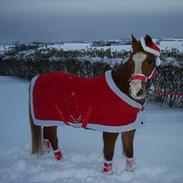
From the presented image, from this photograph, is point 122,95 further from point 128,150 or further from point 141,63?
point 128,150

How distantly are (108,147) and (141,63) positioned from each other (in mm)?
1210

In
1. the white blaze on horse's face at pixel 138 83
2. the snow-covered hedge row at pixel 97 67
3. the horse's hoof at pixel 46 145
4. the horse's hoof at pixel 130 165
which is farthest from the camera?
the snow-covered hedge row at pixel 97 67

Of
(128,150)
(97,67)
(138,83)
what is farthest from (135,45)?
(97,67)

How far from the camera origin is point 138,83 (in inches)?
136

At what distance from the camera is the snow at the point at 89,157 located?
4.09 meters

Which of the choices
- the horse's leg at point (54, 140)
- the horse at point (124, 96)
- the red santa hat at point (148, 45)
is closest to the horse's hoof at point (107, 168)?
the horse at point (124, 96)

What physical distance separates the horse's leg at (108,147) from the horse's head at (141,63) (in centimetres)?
72

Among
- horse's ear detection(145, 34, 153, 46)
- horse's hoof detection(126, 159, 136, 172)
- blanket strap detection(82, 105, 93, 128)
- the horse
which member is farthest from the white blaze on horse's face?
horse's hoof detection(126, 159, 136, 172)

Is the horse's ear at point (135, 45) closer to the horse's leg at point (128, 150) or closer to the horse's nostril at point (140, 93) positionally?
the horse's nostril at point (140, 93)

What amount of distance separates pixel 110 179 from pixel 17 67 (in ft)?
35.8

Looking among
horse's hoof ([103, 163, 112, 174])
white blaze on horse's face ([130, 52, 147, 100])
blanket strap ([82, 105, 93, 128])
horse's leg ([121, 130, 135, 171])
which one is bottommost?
horse's hoof ([103, 163, 112, 174])

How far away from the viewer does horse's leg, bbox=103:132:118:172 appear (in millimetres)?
3979

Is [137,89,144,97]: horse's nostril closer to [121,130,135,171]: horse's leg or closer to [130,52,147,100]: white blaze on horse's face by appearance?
[130,52,147,100]: white blaze on horse's face

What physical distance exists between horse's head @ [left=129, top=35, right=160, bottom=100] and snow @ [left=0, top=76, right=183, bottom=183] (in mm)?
1239
